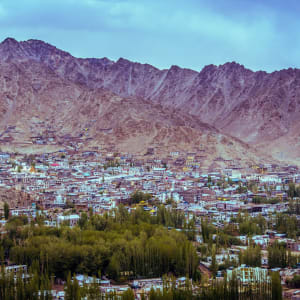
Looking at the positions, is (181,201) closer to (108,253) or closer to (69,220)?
(69,220)

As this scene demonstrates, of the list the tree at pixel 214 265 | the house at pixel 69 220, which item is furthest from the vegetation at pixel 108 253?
the house at pixel 69 220

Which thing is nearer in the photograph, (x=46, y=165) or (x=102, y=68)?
(x=46, y=165)

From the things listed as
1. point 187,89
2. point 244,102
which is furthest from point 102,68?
point 244,102

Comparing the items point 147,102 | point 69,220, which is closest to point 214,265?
point 69,220

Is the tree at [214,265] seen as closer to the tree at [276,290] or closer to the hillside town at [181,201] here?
the hillside town at [181,201]

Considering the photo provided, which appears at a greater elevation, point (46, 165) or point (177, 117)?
point (177, 117)

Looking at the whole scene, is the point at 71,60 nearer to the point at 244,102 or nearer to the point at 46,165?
the point at 244,102

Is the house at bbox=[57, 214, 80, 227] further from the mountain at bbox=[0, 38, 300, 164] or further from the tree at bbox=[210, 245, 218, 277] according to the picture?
the mountain at bbox=[0, 38, 300, 164]
